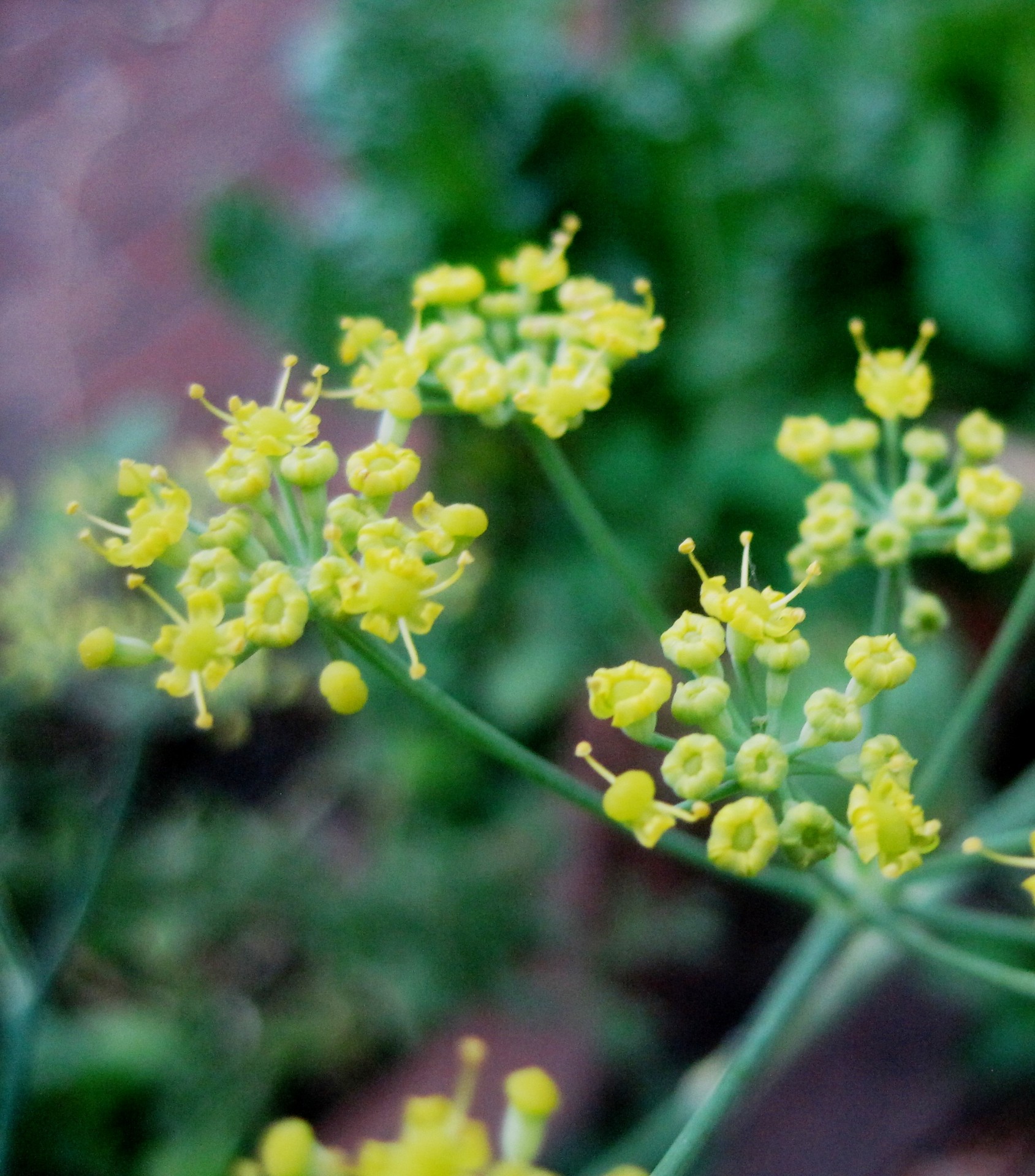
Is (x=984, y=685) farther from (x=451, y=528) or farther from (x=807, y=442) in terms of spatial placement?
(x=451, y=528)

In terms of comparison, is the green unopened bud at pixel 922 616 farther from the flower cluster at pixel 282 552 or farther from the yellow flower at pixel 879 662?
the flower cluster at pixel 282 552

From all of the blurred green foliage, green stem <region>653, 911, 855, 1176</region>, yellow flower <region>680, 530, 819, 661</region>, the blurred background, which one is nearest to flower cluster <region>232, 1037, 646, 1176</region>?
green stem <region>653, 911, 855, 1176</region>

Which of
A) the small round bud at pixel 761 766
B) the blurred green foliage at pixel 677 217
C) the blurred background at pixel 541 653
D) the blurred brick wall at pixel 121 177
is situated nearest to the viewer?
the small round bud at pixel 761 766

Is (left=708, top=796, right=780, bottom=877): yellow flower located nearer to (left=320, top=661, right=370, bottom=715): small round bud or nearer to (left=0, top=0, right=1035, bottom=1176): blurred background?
(left=320, top=661, right=370, bottom=715): small round bud

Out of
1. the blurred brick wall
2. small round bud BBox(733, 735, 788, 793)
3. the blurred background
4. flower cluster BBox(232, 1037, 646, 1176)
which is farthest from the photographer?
the blurred brick wall

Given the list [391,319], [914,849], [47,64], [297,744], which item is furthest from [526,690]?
[47,64]

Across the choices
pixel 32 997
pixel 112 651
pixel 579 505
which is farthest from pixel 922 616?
pixel 32 997

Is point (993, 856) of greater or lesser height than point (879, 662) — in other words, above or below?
below

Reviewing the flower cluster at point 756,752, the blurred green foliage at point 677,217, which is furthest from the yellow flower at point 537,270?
the blurred green foliage at point 677,217
